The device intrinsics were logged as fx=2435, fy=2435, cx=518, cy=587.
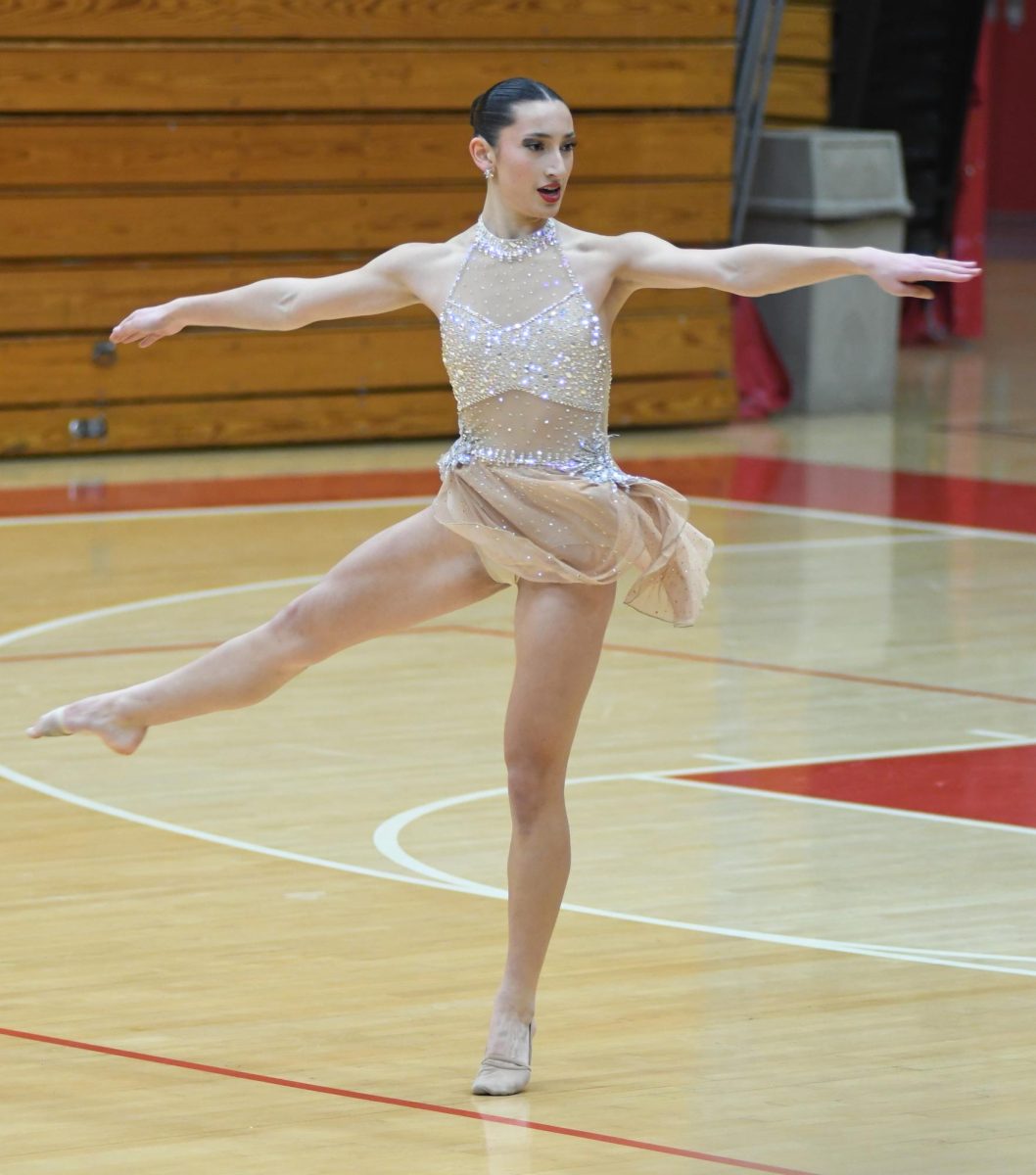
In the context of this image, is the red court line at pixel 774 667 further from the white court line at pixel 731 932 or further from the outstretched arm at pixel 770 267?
the outstretched arm at pixel 770 267

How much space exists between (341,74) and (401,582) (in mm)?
7311

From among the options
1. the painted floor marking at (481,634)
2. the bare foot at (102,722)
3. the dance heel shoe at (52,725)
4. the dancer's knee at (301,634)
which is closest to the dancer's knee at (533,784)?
the dancer's knee at (301,634)

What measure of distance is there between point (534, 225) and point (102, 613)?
3.96m

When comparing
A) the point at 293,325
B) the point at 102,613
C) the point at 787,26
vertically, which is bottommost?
the point at 102,613

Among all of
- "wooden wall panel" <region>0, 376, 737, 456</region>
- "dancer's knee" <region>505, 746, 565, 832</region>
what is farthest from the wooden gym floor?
"wooden wall panel" <region>0, 376, 737, 456</region>

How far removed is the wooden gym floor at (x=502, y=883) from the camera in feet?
11.2

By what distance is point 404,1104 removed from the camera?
3469 millimetres

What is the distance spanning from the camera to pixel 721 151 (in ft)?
38.2

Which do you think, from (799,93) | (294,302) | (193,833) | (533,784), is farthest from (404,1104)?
(799,93)

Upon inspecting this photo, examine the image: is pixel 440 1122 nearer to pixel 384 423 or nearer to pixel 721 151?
pixel 384 423

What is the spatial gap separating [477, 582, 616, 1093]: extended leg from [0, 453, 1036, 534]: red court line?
5722mm

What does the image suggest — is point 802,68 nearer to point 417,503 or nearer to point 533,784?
point 417,503

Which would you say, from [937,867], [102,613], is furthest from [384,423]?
[937,867]

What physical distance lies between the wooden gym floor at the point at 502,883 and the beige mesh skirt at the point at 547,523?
0.76 metres
